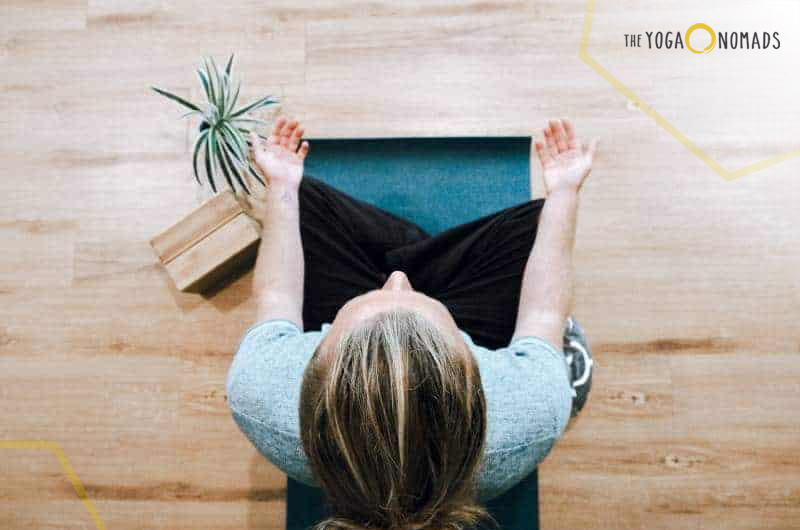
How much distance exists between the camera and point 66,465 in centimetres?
151

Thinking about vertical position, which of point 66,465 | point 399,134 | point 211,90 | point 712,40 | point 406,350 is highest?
point 712,40

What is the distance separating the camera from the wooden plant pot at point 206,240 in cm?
142

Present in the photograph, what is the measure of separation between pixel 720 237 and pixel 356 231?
2.93 feet

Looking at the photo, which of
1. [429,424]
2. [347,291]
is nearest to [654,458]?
[347,291]

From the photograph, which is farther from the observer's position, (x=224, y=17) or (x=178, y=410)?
(x=224, y=17)

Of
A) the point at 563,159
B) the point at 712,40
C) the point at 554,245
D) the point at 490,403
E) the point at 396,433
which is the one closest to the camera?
the point at 396,433

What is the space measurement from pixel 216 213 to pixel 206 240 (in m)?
0.07

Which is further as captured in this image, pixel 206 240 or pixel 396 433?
pixel 206 240

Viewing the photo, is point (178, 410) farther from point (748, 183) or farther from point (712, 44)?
point (712, 44)

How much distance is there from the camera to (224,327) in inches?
60.2

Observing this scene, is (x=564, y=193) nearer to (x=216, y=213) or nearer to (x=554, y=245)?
(x=554, y=245)

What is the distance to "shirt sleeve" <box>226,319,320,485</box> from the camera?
874 millimetres

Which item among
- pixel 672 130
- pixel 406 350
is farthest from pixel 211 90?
pixel 672 130

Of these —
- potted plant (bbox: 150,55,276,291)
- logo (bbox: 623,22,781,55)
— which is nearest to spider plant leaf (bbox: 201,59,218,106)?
potted plant (bbox: 150,55,276,291)
